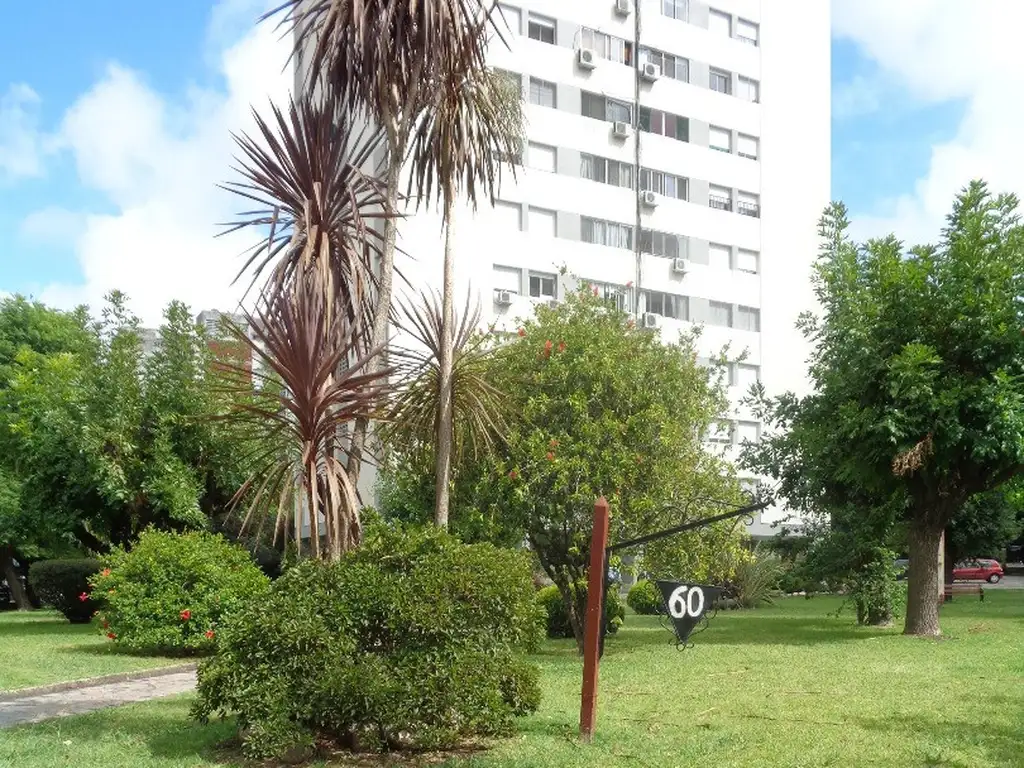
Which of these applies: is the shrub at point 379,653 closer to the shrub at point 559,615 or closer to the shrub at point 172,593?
the shrub at point 172,593

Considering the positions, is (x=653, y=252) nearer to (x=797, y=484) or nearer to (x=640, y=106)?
(x=640, y=106)

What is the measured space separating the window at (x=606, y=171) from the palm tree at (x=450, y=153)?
98.4ft

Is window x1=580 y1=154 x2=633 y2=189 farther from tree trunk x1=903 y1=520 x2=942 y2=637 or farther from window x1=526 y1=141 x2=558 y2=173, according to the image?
tree trunk x1=903 y1=520 x2=942 y2=637

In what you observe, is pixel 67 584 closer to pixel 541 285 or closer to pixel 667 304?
pixel 541 285

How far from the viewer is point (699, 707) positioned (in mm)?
12969

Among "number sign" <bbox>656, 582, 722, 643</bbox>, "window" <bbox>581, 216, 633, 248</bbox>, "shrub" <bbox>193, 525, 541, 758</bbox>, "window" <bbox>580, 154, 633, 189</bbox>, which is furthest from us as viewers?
"window" <bbox>580, 154, 633, 189</bbox>

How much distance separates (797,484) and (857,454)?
11.1ft

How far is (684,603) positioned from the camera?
1110 centimetres

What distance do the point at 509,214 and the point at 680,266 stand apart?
25.1 feet

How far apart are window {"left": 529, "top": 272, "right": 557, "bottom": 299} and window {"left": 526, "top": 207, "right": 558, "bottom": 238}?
1429 millimetres

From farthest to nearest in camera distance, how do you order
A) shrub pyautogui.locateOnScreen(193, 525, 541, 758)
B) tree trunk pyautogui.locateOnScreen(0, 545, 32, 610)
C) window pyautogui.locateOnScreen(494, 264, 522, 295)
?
tree trunk pyautogui.locateOnScreen(0, 545, 32, 610), window pyautogui.locateOnScreen(494, 264, 522, 295), shrub pyautogui.locateOnScreen(193, 525, 541, 758)

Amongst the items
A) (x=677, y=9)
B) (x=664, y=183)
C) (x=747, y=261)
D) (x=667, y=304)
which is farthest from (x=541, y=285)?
(x=677, y=9)

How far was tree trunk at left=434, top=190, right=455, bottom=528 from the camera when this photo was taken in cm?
1422

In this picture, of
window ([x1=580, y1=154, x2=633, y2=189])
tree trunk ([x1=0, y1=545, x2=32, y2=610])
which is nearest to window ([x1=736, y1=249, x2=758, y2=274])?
window ([x1=580, y1=154, x2=633, y2=189])
